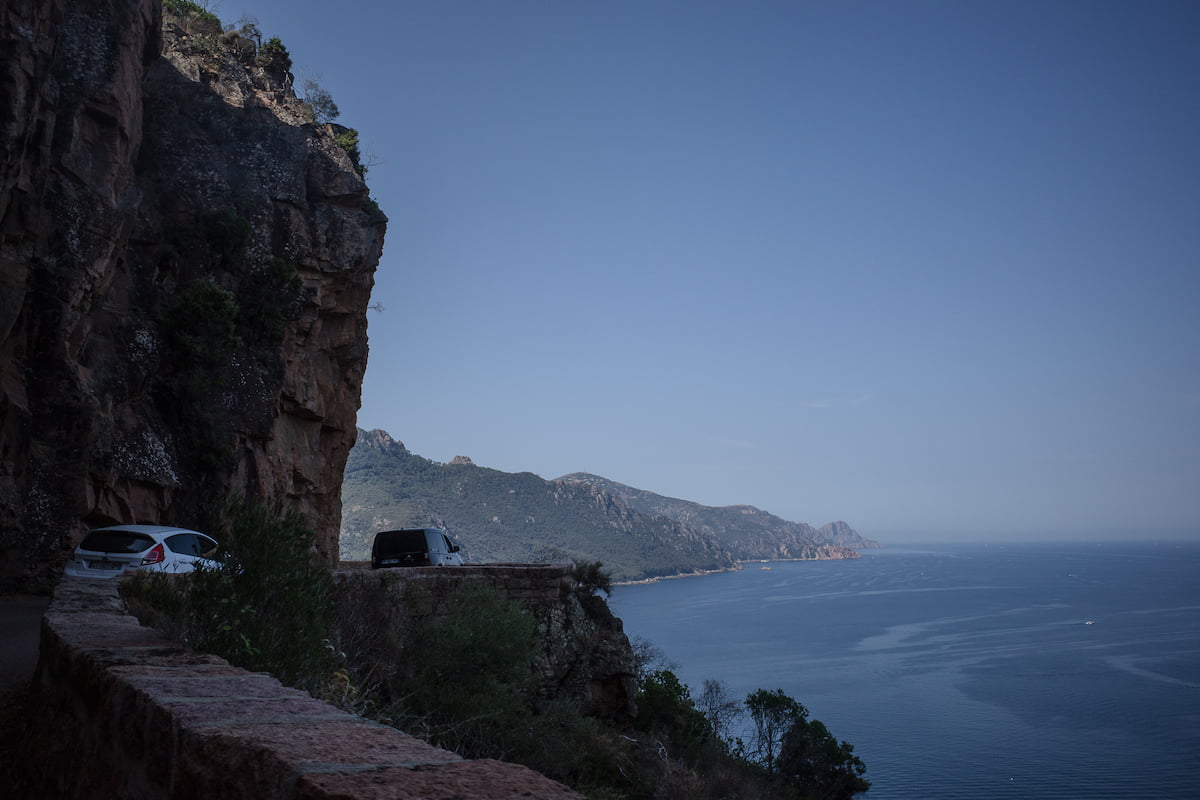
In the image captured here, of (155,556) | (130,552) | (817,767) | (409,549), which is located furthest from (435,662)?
(817,767)

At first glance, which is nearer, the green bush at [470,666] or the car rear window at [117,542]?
the green bush at [470,666]

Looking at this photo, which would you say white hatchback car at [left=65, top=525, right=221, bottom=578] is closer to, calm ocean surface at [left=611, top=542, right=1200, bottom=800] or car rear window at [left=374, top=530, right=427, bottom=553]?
car rear window at [left=374, top=530, right=427, bottom=553]

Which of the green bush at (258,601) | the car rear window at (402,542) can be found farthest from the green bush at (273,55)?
the green bush at (258,601)

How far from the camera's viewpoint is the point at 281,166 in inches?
965

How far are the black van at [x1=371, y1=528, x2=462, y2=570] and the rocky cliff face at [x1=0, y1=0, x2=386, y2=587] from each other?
14.9 ft

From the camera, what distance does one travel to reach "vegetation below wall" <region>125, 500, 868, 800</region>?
6.43 m

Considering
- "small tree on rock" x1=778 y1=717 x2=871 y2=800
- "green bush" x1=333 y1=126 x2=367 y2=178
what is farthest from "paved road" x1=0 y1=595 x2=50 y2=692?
"small tree on rock" x1=778 y1=717 x2=871 y2=800

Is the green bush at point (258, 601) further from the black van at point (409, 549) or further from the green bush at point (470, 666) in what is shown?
the black van at point (409, 549)

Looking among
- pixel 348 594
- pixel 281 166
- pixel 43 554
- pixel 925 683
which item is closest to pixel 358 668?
pixel 348 594

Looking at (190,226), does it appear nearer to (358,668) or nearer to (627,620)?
(358,668)

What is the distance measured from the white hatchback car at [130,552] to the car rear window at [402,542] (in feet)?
20.3

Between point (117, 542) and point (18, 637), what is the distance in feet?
10.2

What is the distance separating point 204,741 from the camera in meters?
2.44

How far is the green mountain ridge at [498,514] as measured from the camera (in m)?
101
